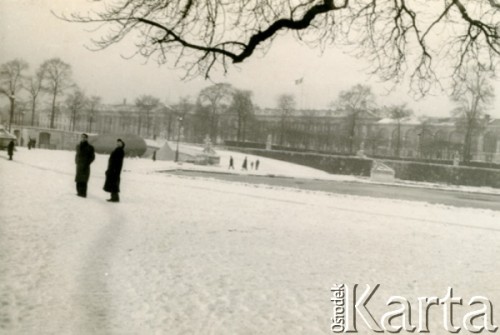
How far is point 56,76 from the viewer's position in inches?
265

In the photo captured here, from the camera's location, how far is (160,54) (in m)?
7.95

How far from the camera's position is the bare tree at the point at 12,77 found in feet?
17.2

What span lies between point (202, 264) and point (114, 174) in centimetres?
524

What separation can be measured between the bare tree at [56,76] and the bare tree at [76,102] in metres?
0.35

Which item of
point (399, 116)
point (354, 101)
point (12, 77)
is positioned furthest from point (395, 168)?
point (12, 77)

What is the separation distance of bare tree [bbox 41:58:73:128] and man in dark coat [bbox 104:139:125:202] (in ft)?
10.6

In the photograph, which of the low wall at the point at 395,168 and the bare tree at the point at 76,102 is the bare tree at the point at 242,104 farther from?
the low wall at the point at 395,168

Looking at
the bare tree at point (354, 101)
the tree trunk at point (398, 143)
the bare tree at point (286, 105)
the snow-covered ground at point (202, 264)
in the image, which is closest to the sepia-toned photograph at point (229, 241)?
the snow-covered ground at point (202, 264)

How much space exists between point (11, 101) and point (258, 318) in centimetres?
427

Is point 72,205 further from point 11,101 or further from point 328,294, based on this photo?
point 328,294

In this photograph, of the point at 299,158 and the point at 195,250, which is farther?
the point at 299,158

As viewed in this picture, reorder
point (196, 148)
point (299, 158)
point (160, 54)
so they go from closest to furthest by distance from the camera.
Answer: point (160, 54) < point (196, 148) < point (299, 158)

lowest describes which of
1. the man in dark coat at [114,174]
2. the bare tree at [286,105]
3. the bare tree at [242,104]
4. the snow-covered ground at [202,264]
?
the snow-covered ground at [202,264]

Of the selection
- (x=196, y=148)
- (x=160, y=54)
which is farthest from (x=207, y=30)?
(x=196, y=148)
